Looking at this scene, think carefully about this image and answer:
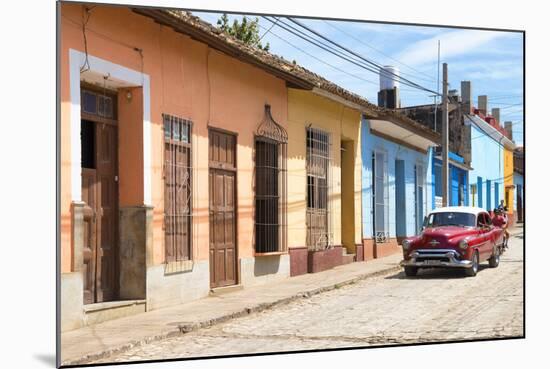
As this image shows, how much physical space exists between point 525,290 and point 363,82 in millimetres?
2701

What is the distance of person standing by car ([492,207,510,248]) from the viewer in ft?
28.3

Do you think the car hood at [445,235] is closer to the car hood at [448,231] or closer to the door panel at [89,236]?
the car hood at [448,231]

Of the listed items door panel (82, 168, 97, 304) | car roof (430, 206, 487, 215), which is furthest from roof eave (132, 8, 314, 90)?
car roof (430, 206, 487, 215)

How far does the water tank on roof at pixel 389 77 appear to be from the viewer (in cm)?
810

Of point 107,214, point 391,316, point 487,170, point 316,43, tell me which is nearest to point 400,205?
point 487,170

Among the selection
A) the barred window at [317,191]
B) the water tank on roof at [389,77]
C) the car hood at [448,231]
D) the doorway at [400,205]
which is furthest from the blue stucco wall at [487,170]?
the barred window at [317,191]

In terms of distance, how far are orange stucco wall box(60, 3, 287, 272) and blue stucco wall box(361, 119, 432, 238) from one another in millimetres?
935

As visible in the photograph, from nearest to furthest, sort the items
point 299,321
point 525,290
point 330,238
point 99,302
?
point 99,302 < point 299,321 < point 525,290 < point 330,238

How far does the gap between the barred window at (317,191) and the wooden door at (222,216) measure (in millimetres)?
815

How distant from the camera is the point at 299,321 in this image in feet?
26.3

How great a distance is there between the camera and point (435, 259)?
842cm

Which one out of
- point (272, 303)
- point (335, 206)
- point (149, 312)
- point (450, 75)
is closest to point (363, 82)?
point (450, 75)

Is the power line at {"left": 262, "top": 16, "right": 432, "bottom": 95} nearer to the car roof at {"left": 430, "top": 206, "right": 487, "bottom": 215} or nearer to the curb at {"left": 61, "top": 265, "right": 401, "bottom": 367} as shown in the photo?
the car roof at {"left": 430, "top": 206, "right": 487, "bottom": 215}

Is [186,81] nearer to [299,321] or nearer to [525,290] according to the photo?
[299,321]
